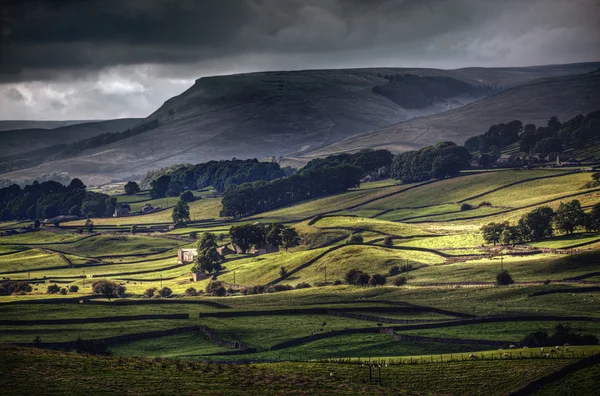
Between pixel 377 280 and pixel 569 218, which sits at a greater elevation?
pixel 569 218

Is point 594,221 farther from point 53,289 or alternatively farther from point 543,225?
point 53,289

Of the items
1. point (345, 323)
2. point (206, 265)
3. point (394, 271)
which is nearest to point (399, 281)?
point (394, 271)

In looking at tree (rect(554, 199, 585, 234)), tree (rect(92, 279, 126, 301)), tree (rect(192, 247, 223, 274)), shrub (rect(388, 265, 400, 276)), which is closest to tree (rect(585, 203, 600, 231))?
tree (rect(554, 199, 585, 234))

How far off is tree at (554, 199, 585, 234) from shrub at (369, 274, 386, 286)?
152 feet

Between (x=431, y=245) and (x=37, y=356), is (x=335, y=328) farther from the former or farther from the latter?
(x=431, y=245)

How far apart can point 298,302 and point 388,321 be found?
2686 centimetres

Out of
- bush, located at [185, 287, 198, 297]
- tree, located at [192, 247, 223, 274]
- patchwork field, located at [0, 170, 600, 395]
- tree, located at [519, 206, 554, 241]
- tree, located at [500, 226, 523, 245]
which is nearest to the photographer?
patchwork field, located at [0, 170, 600, 395]

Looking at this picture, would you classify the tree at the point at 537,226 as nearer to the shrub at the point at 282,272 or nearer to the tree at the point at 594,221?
the tree at the point at 594,221

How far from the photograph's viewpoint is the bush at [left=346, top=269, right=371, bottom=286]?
158m

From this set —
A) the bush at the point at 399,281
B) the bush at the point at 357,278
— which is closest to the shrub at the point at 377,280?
the bush at the point at 357,278

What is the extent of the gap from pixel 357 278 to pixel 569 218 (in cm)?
5192

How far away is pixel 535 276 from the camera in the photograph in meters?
145

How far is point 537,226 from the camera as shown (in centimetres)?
18300

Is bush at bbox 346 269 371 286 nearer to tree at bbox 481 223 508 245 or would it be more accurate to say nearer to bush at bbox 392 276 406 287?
bush at bbox 392 276 406 287
